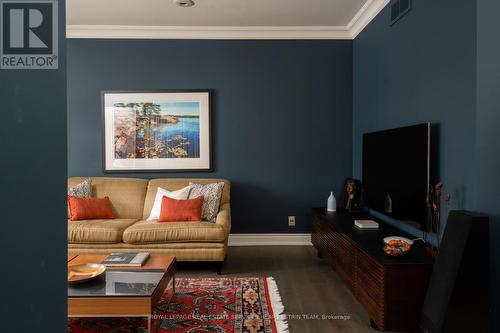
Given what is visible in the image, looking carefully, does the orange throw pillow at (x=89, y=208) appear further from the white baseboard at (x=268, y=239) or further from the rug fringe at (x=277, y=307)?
the rug fringe at (x=277, y=307)

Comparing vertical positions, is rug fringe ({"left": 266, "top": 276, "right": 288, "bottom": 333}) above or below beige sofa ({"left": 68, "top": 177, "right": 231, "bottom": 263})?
below

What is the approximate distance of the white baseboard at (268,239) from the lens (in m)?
5.00

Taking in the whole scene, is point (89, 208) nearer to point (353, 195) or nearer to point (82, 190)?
point (82, 190)

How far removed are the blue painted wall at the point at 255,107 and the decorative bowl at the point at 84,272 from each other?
2.26 metres

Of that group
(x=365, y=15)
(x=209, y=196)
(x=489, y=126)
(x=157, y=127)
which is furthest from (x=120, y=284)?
(x=365, y=15)

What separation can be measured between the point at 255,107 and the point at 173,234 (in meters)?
1.99

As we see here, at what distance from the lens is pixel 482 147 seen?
7.04 ft

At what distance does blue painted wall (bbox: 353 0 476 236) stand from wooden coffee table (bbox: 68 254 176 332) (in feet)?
6.52

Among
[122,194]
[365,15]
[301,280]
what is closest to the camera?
[301,280]

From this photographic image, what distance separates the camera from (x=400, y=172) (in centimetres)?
322

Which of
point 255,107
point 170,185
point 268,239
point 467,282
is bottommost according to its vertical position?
point 268,239

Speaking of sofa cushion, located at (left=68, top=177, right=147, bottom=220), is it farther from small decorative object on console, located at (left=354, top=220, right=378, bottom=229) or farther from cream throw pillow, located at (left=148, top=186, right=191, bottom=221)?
small decorative object on console, located at (left=354, top=220, right=378, bottom=229)

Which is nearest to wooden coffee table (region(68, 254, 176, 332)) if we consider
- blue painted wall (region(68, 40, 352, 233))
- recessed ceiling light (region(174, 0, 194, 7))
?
blue painted wall (region(68, 40, 352, 233))

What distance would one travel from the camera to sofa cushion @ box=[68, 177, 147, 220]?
4590 mm
